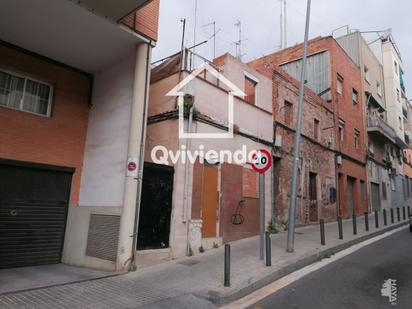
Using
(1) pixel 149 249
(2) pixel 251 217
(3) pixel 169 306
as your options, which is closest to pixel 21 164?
(1) pixel 149 249

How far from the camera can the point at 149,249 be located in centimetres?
829

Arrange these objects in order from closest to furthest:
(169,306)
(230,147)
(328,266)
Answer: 1. (169,306)
2. (328,266)
3. (230,147)

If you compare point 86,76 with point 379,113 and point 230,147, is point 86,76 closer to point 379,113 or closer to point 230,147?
point 230,147

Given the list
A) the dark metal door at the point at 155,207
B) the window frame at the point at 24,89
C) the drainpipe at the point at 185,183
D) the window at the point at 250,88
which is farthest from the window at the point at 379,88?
the window frame at the point at 24,89

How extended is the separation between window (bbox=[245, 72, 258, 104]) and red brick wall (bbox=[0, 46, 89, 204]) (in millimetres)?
Answer: 5747

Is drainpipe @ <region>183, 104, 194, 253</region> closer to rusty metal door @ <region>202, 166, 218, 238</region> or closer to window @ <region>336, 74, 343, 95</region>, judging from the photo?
rusty metal door @ <region>202, 166, 218, 238</region>

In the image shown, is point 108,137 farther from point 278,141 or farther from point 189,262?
point 278,141

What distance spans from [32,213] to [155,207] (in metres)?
3.08

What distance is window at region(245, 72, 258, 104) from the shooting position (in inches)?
499

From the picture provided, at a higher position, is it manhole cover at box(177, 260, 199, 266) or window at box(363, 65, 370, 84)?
window at box(363, 65, 370, 84)

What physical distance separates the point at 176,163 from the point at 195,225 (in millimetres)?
1822

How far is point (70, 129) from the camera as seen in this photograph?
9.43m

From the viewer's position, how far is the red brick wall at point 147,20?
323 inches

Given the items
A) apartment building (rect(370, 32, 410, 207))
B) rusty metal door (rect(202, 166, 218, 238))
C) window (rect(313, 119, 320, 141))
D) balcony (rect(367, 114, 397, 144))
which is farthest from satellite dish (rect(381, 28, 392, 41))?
rusty metal door (rect(202, 166, 218, 238))
